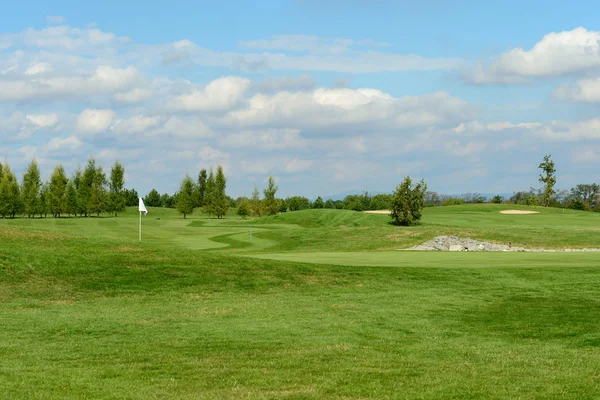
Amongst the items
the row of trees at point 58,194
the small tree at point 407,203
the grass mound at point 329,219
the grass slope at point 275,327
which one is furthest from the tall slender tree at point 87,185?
the grass slope at point 275,327

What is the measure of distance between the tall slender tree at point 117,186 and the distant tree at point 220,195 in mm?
17515

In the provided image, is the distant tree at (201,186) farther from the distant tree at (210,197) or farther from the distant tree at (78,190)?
the distant tree at (78,190)

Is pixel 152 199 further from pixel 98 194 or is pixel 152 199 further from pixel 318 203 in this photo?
pixel 98 194

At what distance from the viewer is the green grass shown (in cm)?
1084

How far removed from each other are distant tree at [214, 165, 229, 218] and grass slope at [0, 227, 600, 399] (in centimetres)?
9043

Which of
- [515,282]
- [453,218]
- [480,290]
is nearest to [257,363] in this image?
[480,290]

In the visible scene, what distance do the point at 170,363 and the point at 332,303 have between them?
9814 mm

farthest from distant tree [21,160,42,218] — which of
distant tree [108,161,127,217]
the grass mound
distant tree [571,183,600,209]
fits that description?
distant tree [571,183,600,209]

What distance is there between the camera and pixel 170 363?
1241cm

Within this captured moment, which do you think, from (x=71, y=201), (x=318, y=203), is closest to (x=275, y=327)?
(x=71, y=201)

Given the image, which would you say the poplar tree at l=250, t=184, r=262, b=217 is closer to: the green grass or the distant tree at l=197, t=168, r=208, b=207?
the distant tree at l=197, t=168, r=208, b=207

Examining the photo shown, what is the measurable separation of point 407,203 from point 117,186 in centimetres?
6467

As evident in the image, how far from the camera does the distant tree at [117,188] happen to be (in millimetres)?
110938

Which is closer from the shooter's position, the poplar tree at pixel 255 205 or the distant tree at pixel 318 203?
the poplar tree at pixel 255 205
